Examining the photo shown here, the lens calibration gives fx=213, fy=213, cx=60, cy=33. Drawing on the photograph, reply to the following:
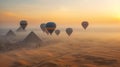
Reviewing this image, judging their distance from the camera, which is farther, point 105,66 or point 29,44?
point 29,44

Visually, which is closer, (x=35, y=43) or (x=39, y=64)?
(x=39, y=64)

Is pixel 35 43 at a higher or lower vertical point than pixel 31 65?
higher

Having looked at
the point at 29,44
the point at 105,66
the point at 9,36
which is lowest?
the point at 105,66

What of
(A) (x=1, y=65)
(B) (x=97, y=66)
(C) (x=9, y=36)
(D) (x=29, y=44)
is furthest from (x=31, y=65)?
(C) (x=9, y=36)

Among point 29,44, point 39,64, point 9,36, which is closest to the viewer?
point 39,64

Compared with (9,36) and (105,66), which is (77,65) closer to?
(105,66)

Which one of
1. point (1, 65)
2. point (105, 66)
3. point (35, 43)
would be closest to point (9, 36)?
point (35, 43)

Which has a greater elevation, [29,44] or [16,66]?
[29,44]

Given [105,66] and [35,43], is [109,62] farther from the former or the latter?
[35,43]

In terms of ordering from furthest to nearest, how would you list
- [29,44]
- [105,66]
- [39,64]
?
[29,44]
[39,64]
[105,66]
